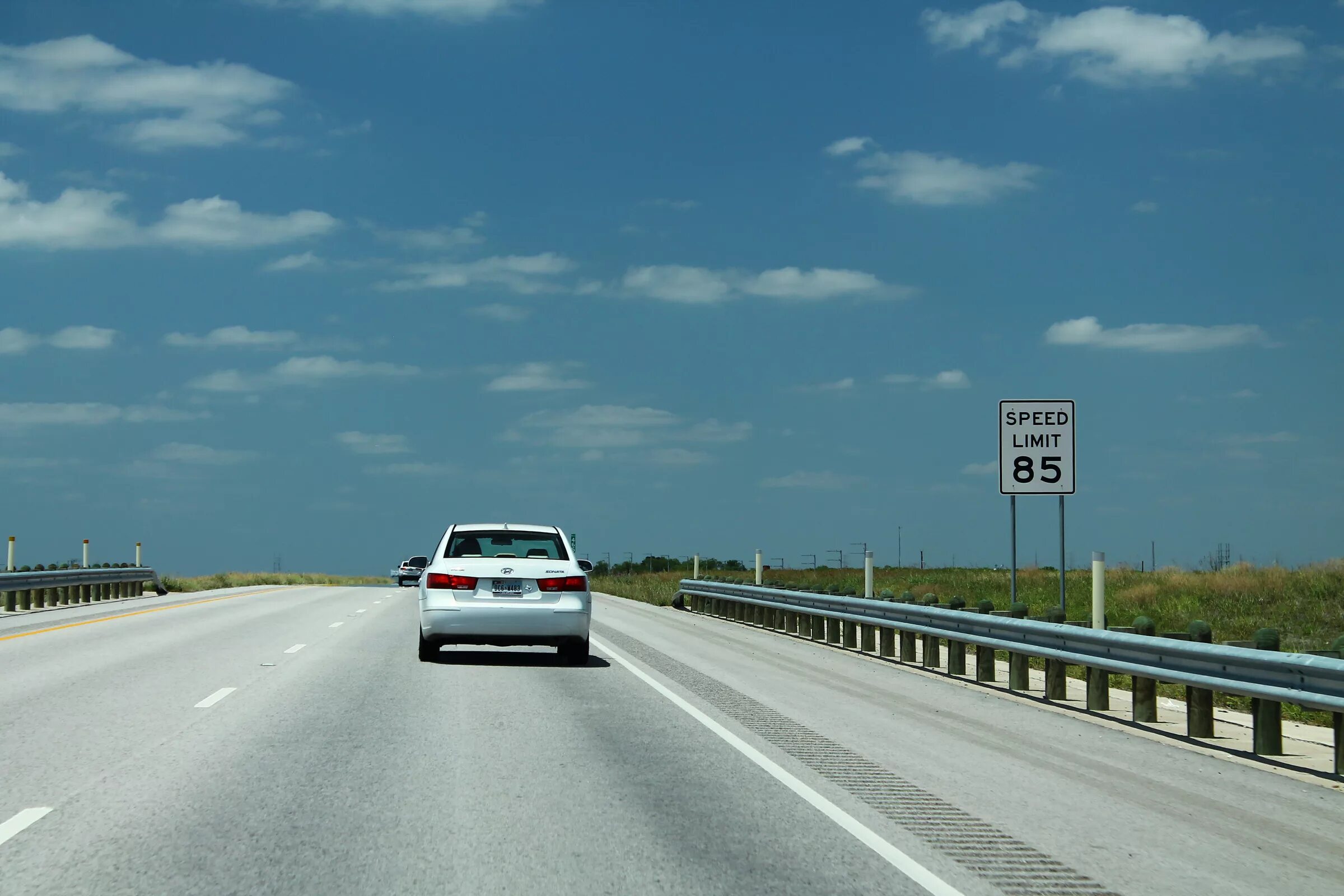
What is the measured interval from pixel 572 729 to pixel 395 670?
572cm

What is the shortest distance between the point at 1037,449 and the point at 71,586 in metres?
26.4

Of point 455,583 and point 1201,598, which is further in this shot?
point 1201,598

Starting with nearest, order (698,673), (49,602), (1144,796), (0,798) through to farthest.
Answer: (0,798) < (1144,796) < (698,673) < (49,602)

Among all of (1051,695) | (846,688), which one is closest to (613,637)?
(846,688)

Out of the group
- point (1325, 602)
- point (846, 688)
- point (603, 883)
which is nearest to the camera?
point (603, 883)

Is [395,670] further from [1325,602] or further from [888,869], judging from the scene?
[1325,602]

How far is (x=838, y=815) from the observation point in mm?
8125

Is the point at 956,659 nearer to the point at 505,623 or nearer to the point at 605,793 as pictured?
the point at 505,623

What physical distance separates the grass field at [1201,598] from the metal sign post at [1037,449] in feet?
6.96

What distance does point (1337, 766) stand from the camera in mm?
10039

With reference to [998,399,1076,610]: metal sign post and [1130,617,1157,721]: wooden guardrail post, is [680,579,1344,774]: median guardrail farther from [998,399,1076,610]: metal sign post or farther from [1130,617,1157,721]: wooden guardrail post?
[998,399,1076,610]: metal sign post

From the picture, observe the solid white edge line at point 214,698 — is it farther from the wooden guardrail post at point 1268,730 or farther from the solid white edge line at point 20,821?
the wooden guardrail post at point 1268,730

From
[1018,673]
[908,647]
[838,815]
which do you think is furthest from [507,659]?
[838,815]

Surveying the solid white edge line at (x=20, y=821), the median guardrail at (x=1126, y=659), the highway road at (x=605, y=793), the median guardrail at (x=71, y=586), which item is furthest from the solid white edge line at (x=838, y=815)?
the median guardrail at (x=71, y=586)
